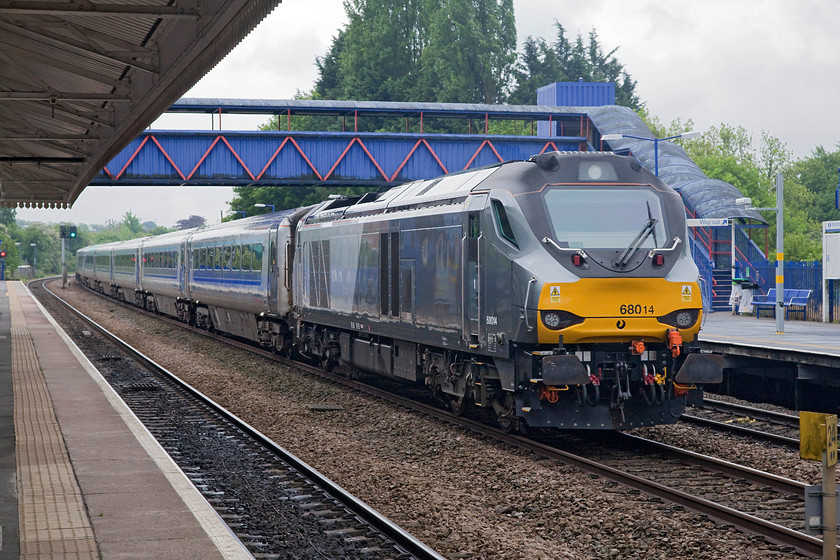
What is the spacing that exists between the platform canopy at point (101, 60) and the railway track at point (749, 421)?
28.1ft

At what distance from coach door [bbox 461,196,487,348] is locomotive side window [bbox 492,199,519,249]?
0.32 metres

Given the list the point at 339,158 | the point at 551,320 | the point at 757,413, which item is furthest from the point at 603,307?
the point at 339,158

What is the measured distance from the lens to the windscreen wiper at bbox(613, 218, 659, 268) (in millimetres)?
12000

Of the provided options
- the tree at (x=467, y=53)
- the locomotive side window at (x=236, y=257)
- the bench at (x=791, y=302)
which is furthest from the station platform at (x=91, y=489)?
the tree at (x=467, y=53)

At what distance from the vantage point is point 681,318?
1231cm

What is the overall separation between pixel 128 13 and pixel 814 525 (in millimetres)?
8201

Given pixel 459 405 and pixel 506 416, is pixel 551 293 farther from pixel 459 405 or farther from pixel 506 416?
pixel 459 405

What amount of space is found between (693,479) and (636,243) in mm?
2917

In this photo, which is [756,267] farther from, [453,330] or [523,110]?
[453,330]

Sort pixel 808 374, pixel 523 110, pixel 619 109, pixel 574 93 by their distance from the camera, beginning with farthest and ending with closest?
pixel 574 93
pixel 619 109
pixel 523 110
pixel 808 374

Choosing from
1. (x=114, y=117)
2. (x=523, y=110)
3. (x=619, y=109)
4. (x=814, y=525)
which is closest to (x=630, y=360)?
(x=814, y=525)

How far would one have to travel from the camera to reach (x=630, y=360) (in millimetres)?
12078

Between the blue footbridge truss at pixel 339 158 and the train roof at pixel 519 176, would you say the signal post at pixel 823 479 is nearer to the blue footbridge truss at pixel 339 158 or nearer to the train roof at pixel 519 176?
→ the train roof at pixel 519 176

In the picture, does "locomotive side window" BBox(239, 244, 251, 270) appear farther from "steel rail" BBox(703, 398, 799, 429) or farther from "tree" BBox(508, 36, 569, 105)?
"tree" BBox(508, 36, 569, 105)
